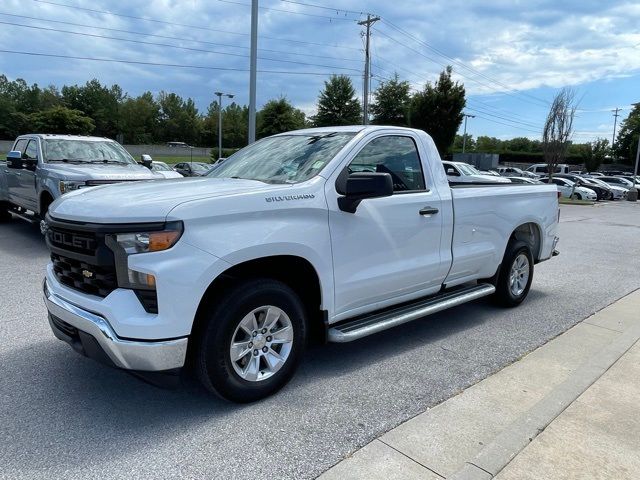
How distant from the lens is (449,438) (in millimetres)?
3041

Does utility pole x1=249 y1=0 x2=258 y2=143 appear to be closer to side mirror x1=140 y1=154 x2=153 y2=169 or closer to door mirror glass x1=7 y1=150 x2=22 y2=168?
side mirror x1=140 y1=154 x2=153 y2=169

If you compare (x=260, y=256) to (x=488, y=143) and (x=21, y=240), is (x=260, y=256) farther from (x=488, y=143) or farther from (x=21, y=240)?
(x=488, y=143)

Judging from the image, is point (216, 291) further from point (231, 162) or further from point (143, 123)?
point (143, 123)

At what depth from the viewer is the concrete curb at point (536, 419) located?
2.74 meters

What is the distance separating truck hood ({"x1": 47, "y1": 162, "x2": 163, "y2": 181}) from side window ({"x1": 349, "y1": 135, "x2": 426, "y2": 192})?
4.86m

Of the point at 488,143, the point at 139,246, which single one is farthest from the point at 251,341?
the point at 488,143

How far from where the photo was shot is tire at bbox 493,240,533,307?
5.59 meters

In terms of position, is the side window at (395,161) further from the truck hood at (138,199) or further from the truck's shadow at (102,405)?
the truck's shadow at (102,405)

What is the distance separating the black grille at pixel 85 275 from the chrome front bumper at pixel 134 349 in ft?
0.58

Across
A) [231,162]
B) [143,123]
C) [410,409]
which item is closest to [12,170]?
[231,162]

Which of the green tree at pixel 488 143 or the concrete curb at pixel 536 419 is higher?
the green tree at pixel 488 143

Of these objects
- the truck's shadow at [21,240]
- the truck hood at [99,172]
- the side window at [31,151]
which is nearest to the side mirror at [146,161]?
the truck hood at [99,172]

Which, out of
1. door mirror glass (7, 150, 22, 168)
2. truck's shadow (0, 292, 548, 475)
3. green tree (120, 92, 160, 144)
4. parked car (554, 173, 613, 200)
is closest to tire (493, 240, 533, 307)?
truck's shadow (0, 292, 548, 475)

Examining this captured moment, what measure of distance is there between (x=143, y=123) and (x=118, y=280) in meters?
103
